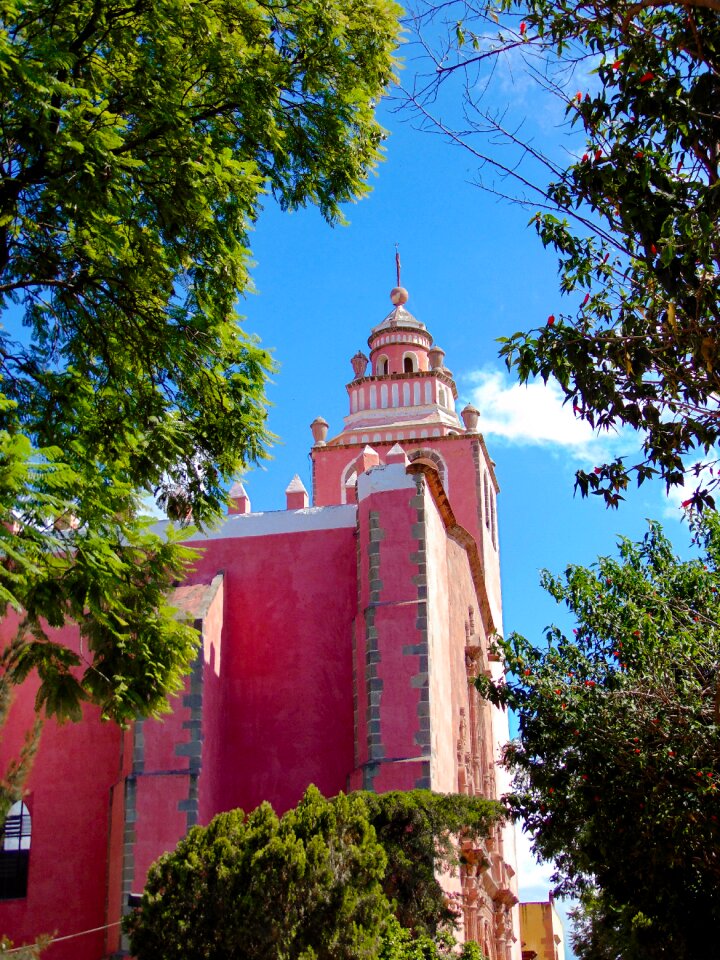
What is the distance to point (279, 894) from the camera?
10227mm

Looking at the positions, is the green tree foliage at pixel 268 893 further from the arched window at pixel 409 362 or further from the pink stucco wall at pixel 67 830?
the arched window at pixel 409 362

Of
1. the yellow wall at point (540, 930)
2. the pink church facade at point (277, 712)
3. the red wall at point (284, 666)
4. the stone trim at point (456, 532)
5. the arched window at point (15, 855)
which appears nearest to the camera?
the pink church facade at point (277, 712)

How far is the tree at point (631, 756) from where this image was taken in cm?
1141

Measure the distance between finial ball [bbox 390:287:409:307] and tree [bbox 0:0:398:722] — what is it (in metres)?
22.0

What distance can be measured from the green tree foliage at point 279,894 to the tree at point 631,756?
6.69ft

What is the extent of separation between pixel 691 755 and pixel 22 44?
8.87m

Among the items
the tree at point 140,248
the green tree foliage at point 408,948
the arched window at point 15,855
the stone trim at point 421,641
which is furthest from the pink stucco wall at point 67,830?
the tree at point 140,248

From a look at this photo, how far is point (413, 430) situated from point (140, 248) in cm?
1987

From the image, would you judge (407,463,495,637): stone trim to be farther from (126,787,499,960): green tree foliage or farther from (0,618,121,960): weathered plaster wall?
(0,618,121,960): weathered plaster wall

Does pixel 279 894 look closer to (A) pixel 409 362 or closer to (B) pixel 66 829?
(B) pixel 66 829

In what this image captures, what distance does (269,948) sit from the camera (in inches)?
396

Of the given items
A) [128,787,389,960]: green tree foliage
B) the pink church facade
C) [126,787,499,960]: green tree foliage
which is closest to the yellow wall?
the pink church facade

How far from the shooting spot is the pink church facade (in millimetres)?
14992

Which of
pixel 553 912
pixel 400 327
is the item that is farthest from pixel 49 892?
pixel 553 912
